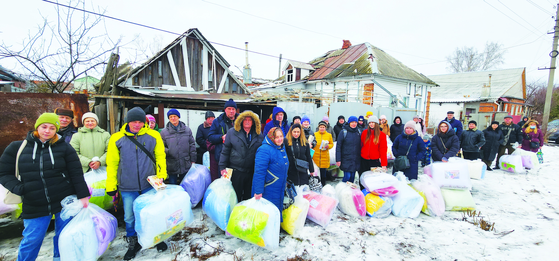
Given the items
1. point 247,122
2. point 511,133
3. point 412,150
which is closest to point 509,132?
point 511,133

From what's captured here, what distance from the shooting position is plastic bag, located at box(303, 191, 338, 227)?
327cm

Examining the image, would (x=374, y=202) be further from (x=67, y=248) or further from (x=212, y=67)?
(x=212, y=67)

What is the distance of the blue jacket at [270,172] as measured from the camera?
2.78 m

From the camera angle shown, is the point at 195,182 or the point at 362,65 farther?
the point at 362,65

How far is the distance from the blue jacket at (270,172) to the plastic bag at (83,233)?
Answer: 5.21 ft

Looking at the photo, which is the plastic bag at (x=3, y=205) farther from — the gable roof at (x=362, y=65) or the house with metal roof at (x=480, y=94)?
the house with metal roof at (x=480, y=94)

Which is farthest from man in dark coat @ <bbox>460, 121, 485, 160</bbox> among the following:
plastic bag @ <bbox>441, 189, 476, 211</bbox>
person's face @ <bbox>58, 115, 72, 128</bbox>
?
person's face @ <bbox>58, 115, 72, 128</bbox>

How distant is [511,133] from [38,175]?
9.95m

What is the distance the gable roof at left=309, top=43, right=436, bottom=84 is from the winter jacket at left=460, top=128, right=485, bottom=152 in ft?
31.6

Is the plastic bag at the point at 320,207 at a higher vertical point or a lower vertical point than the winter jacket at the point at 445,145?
lower

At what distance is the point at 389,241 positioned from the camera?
120 inches

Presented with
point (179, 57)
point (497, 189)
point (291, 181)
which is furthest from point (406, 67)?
point (291, 181)

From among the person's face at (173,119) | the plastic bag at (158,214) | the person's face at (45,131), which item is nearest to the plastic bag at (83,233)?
the plastic bag at (158,214)

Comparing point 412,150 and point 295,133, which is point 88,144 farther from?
point 412,150
